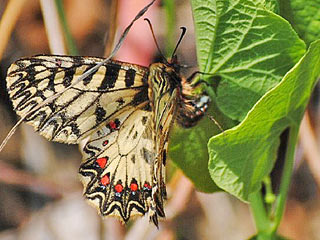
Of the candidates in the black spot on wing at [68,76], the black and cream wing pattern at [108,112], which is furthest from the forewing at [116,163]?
the black spot on wing at [68,76]

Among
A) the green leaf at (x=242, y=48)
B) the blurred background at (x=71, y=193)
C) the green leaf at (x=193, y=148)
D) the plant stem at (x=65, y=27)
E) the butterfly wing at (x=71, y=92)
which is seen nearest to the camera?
the green leaf at (x=242, y=48)

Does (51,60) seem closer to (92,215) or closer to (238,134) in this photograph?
(238,134)

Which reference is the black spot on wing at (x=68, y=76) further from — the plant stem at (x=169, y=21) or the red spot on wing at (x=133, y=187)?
the plant stem at (x=169, y=21)

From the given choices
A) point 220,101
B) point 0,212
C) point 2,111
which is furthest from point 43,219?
point 220,101

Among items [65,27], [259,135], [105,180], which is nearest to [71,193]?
[65,27]

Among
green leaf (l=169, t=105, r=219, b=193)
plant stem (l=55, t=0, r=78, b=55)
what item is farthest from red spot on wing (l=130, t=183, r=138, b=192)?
plant stem (l=55, t=0, r=78, b=55)

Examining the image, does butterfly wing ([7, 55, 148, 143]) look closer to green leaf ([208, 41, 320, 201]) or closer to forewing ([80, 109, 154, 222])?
forewing ([80, 109, 154, 222])
